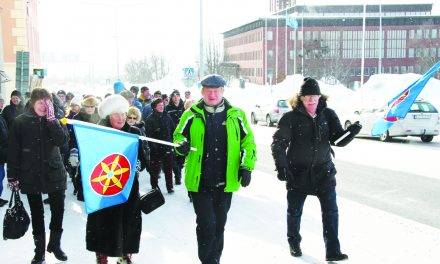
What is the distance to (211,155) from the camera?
178 inches

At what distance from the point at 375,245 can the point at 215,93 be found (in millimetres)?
2653

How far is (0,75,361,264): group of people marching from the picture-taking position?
4.53m

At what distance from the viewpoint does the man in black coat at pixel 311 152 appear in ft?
16.5

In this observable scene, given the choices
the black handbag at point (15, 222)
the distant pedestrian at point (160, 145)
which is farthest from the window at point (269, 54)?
the black handbag at point (15, 222)

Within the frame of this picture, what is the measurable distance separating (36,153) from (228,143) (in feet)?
6.46

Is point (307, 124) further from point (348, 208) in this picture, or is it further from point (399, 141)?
point (399, 141)

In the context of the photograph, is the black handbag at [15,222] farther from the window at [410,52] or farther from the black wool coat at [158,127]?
the window at [410,52]

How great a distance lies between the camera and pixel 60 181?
5121 millimetres

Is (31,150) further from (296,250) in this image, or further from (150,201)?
(296,250)

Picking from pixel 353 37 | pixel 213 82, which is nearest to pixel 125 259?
pixel 213 82

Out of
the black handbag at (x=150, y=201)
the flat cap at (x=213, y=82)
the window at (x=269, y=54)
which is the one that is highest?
the window at (x=269, y=54)

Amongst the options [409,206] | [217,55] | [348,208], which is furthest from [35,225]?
[217,55]

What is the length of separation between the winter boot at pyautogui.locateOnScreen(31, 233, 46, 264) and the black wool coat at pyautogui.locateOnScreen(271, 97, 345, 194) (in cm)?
250

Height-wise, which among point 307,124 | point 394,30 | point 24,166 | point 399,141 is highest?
point 394,30
